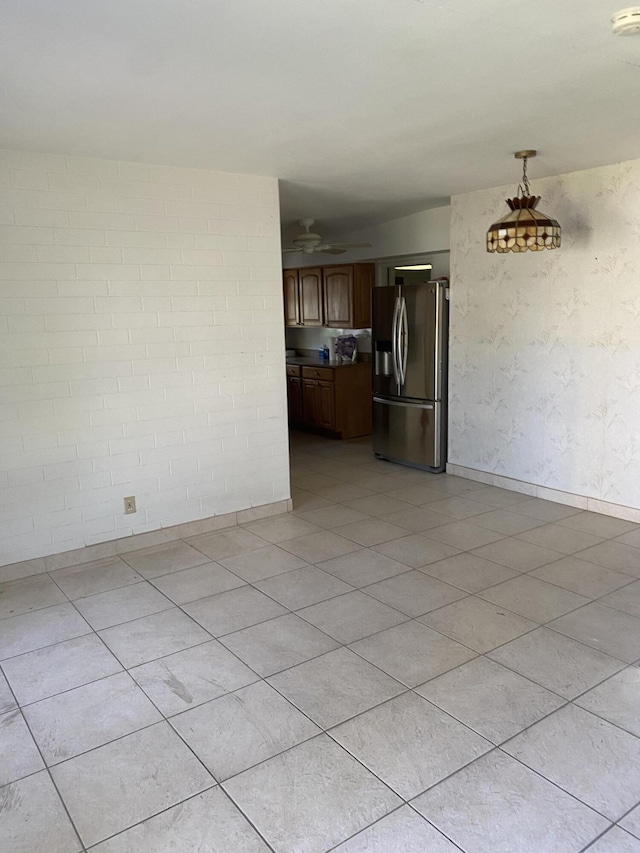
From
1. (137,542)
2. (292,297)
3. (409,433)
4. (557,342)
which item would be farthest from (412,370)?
(137,542)

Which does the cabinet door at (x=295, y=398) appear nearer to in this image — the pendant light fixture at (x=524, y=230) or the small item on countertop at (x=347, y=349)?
the small item on countertop at (x=347, y=349)

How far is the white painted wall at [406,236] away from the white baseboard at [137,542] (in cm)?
292

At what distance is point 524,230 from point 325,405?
146 inches

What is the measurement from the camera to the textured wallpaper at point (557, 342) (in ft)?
13.6

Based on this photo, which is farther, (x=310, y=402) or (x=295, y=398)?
(x=295, y=398)

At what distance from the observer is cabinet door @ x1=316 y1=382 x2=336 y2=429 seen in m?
7.11

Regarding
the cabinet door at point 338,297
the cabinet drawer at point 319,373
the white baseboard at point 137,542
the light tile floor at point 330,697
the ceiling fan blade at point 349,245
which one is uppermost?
the ceiling fan blade at point 349,245

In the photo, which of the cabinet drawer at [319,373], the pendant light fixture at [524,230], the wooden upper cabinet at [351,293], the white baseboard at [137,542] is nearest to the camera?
the white baseboard at [137,542]

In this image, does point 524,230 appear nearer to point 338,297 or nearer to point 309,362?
point 338,297

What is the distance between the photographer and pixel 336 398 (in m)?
7.09

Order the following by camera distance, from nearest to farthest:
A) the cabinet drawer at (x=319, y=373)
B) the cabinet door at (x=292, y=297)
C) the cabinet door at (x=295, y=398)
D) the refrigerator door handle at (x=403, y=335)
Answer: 1. the refrigerator door handle at (x=403, y=335)
2. the cabinet drawer at (x=319, y=373)
3. the cabinet door at (x=295, y=398)
4. the cabinet door at (x=292, y=297)

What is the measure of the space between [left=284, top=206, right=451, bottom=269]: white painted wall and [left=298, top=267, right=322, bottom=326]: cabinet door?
15.9 inches

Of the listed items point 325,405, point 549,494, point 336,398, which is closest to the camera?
point 549,494

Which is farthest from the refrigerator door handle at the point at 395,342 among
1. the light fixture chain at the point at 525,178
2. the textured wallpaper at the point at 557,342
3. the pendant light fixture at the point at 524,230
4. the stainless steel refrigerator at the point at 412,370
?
the pendant light fixture at the point at 524,230
